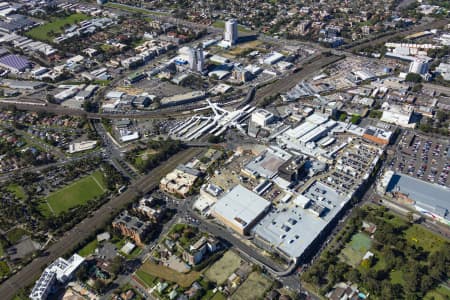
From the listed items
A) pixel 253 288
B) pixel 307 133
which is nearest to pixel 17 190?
→ pixel 253 288

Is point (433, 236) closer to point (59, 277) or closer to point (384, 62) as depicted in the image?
point (59, 277)

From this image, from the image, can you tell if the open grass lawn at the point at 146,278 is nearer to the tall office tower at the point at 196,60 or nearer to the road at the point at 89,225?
the road at the point at 89,225

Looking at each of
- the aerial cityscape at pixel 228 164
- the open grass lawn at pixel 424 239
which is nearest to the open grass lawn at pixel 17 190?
the aerial cityscape at pixel 228 164

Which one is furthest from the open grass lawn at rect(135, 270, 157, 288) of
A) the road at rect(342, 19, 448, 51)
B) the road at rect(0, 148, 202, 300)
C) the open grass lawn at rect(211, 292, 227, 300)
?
the road at rect(342, 19, 448, 51)

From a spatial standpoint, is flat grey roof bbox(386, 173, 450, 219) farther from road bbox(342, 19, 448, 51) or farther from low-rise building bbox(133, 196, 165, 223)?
road bbox(342, 19, 448, 51)

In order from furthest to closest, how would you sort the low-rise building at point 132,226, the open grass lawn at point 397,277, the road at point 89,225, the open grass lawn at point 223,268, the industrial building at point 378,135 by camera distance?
the industrial building at point 378,135 < the low-rise building at point 132,226 < the road at point 89,225 < the open grass lawn at point 223,268 < the open grass lawn at point 397,277
